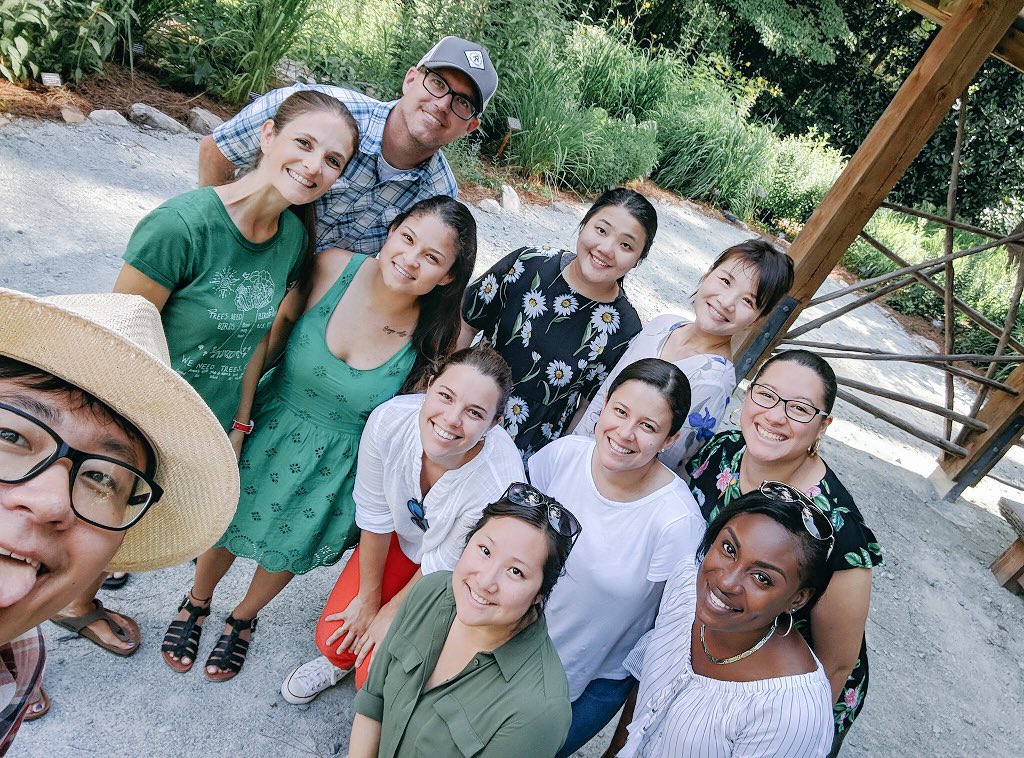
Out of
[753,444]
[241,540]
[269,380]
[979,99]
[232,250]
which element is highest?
[979,99]

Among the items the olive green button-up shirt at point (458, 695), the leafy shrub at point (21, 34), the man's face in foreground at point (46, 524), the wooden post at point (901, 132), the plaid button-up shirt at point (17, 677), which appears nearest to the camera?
the man's face in foreground at point (46, 524)

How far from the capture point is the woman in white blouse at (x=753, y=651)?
5.79 feet

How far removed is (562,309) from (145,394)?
5.90ft

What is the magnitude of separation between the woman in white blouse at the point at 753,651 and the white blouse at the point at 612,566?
0.21 m

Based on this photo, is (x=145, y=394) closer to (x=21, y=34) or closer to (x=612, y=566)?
(x=612, y=566)

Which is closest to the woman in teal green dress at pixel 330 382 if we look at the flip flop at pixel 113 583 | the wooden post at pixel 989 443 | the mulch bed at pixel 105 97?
the flip flop at pixel 113 583

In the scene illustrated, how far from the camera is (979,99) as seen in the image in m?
13.4

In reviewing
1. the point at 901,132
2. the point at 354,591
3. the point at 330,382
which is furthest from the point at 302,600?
the point at 901,132

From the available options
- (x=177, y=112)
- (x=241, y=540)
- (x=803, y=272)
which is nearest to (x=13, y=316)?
(x=241, y=540)

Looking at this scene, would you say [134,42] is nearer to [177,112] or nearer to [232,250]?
[177,112]

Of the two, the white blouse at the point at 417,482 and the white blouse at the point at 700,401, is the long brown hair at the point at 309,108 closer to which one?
the white blouse at the point at 417,482

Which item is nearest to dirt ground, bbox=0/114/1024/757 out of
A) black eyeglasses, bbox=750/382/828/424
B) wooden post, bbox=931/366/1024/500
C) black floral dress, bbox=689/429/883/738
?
wooden post, bbox=931/366/1024/500

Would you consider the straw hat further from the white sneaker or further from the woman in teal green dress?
the white sneaker

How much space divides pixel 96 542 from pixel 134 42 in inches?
264
